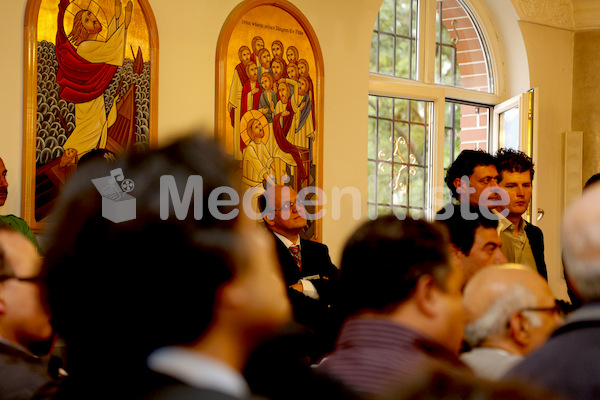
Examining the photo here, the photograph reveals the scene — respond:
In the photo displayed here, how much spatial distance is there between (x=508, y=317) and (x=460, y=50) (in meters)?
7.51

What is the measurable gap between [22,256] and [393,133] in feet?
22.6

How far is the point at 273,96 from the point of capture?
293 inches

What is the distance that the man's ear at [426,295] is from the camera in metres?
2.16

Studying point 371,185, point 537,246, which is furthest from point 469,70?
point 537,246

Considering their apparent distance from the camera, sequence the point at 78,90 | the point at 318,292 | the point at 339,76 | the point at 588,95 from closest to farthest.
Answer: the point at 318,292, the point at 78,90, the point at 339,76, the point at 588,95

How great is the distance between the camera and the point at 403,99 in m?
8.89

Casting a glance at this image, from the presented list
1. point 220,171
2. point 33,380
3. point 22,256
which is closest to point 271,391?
point 220,171

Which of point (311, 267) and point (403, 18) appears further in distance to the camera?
point (403, 18)

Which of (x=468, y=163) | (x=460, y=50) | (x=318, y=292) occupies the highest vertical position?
(x=460, y=50)

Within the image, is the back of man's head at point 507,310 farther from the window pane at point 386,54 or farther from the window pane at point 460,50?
the window pane at point 460,50

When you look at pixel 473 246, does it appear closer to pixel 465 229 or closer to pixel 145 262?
pixel 465 229

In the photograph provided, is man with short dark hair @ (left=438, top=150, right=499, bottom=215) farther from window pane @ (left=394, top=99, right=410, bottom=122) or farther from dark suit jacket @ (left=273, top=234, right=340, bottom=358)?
window pane @ (left=394, top=99, right=410, bottom=122)

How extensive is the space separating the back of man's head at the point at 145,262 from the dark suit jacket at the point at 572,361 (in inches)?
35.8

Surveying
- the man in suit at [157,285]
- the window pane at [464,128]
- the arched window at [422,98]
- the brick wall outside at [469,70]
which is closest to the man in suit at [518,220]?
the arched window at [422,98]
